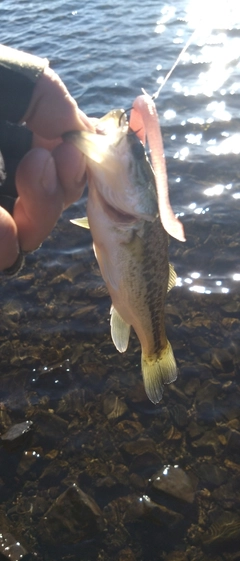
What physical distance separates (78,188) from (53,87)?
0.77m

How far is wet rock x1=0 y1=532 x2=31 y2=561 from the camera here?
501cm

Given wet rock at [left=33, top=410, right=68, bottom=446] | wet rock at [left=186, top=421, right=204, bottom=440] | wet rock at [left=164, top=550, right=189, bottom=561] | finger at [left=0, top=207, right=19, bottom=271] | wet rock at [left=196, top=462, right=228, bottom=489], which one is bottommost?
wet rock at [left=164, top=550, right=189, bottom=561]

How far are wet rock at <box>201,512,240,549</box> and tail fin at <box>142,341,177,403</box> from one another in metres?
1.66

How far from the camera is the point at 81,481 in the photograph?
5.64 m

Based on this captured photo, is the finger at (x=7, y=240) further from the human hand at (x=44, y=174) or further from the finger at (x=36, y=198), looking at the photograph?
the finger at (x=36, y=198)

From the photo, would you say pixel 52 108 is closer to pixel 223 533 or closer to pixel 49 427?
pixel 49 427

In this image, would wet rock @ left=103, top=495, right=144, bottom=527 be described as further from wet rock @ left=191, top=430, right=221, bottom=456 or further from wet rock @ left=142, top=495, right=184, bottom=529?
wet rock @ left=191, top=430, right=221, bottom=456

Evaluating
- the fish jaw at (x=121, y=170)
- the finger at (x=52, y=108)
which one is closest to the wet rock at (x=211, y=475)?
the fish jaw at (x=121, y=170)

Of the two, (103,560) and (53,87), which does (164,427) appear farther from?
(53,87)

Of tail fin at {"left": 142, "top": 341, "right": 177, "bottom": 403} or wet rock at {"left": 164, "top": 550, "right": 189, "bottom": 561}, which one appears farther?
wet rock at {"left": 164, "top": 550, "right": 189, "bottom": 561}

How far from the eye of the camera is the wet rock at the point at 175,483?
5.41 meters

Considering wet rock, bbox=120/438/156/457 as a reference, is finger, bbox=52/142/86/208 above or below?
above

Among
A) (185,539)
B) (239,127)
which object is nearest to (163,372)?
(185,539)

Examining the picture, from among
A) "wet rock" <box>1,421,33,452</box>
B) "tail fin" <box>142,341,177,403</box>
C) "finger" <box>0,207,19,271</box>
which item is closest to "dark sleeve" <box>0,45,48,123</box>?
"finger" <box>0,207,19,271</box>
